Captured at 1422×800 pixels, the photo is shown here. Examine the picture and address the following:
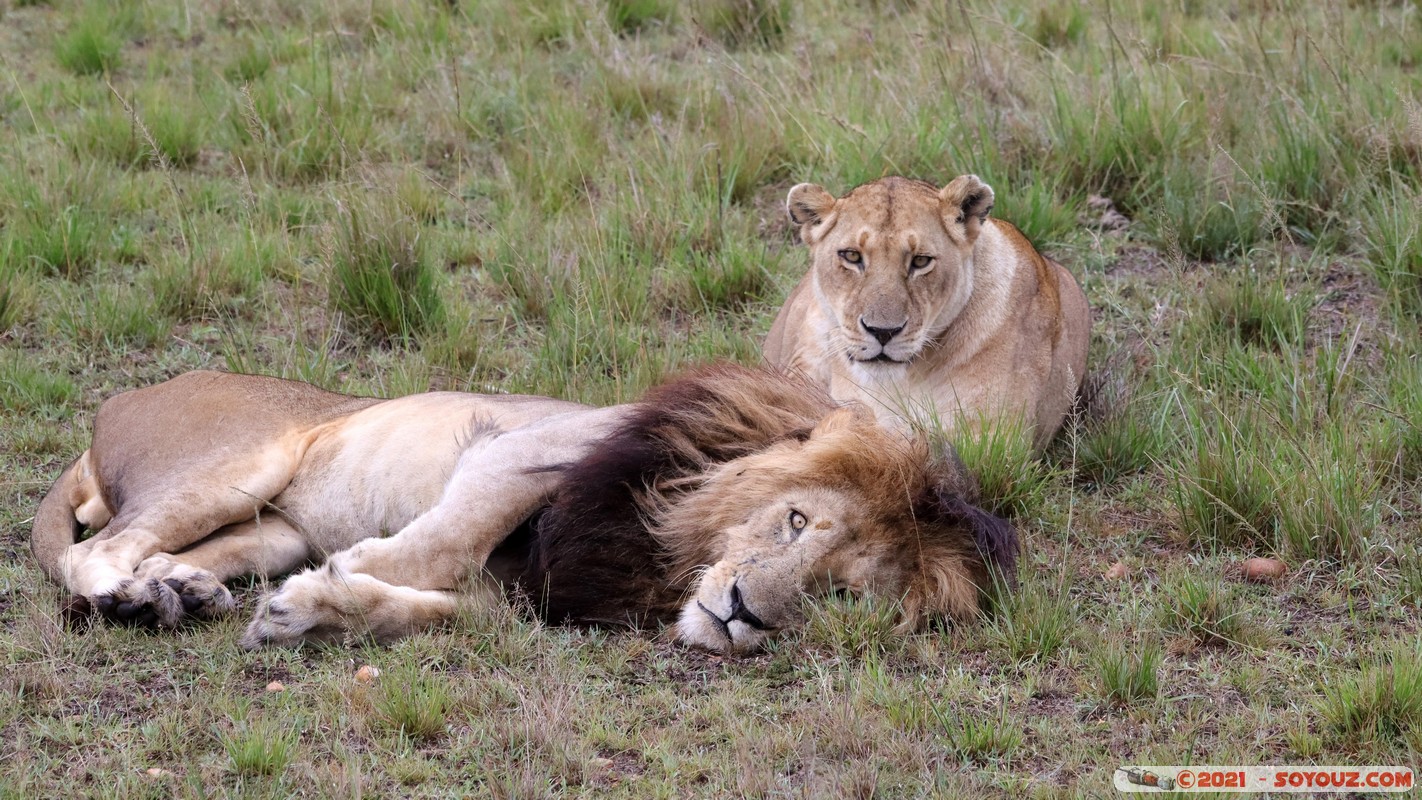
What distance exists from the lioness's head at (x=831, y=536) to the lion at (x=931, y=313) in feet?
2.54

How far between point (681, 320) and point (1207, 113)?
2.36 meters

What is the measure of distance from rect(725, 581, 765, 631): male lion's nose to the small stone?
1352 mm

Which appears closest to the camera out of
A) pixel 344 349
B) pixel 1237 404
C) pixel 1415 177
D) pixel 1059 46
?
pixel 1237 404

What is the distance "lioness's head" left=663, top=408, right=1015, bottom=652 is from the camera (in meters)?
3.32

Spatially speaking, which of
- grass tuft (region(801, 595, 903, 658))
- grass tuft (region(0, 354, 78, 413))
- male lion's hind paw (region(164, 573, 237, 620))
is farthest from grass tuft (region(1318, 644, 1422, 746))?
grass tuft (region(0, 354, 78, 413))

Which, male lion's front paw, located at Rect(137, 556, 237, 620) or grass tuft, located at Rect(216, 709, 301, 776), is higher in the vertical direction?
grass tuft, located at Rect(216, 709, 301, 776)

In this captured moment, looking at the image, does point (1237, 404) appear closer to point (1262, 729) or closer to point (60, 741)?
point (1262, 729)

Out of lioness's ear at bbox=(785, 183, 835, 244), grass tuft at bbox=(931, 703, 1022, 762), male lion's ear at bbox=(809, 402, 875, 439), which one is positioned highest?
lioness's ear at bbox=(785, 183, 835, 244)

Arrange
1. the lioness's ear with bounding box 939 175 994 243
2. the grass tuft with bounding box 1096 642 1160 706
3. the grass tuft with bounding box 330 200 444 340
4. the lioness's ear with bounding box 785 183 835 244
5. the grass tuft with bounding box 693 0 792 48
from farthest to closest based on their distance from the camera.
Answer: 1. the grass tuft with bounding box 693 0 792 48
2. the grass tuft with bounding box 330 200 444 340
3. the lioness's ear with bounding box 785 183 835 244
4. the lioness's ear with bounding box 939 175 994 243
5. the grass tuft with bounding box 1096 642 1160 706

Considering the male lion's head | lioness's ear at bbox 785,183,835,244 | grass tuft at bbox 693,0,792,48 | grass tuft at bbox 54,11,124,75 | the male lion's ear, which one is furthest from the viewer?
grass tuft at bbox 693,0,792,48

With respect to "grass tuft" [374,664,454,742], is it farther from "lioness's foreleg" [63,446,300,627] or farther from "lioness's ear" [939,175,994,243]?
"lioness's ear" [939,175,994,243]

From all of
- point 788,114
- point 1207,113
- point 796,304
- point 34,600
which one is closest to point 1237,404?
point 796,304

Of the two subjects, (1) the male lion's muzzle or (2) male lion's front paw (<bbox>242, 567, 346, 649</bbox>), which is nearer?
(1) the male lion's muzzle

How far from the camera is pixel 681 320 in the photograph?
576 centimetres
